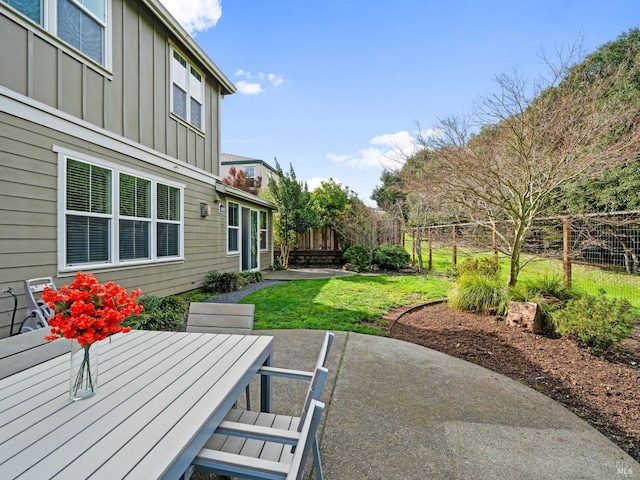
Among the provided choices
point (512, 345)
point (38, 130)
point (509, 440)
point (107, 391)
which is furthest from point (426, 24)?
point (107, 391)

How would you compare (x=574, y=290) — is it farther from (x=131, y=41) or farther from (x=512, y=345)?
(x=131, y=41)

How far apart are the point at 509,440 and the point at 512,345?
6.93 feet

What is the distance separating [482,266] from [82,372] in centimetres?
704

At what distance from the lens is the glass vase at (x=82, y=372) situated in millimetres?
1356

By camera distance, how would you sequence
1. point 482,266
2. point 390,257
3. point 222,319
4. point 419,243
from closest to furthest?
point 222,319 → point 482,266 → point 419,243 → point 390,257

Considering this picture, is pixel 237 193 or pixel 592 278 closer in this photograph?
pixel 592 278

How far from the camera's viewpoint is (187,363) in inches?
71.2

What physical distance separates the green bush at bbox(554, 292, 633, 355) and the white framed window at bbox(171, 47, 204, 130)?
766 cm

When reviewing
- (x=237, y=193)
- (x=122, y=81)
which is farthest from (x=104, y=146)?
(x=237, y=193)

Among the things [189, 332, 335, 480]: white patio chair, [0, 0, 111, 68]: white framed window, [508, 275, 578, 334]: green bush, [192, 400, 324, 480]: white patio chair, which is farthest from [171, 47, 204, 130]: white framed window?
[508, 275, 578, 334]: green bush

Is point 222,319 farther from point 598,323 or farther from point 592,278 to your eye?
point 592,278

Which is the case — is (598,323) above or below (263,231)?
below

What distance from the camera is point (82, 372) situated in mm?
1375

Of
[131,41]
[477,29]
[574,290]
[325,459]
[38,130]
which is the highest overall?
[477,29]
